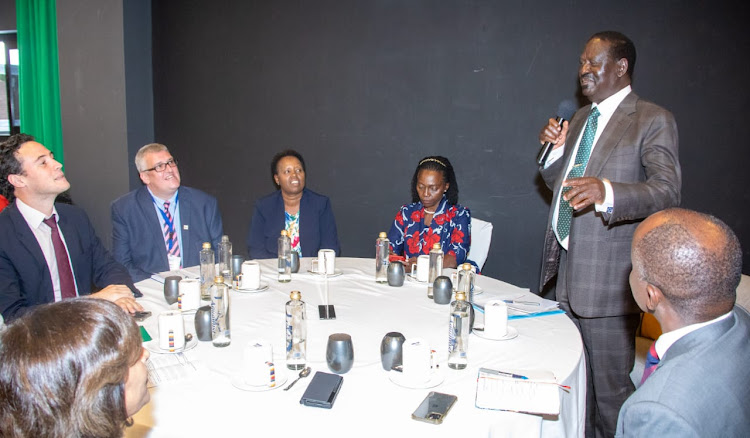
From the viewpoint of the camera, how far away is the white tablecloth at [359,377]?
1.31 meters

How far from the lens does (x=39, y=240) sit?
245 centimetres

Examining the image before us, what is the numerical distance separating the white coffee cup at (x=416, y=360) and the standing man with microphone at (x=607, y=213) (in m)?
1.10

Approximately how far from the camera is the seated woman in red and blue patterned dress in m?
3.35

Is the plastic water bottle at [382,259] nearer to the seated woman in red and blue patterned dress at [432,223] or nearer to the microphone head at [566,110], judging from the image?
the seated woman in red and blue patterned dress at [432,223]

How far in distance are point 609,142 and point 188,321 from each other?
1889 mm

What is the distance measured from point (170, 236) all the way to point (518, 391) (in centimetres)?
237

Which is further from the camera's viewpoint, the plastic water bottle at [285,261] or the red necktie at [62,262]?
the plastic water bottle at [285,261]

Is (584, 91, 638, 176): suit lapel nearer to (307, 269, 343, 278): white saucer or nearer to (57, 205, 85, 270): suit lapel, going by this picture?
(307, 269, 343, 278): white saucer

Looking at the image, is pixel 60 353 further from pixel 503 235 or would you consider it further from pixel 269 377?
pixel 503 235

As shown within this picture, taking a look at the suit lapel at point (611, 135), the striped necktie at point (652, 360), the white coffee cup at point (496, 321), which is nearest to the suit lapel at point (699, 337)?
the striped necktie at point (652, 360)

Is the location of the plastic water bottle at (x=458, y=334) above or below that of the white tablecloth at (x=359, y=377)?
above

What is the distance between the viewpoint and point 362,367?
5.38ft

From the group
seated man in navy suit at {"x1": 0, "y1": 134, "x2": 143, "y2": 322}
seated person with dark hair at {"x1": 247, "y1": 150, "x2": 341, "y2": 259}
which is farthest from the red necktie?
seated person with dark hair at {"x1": 247, "y1": 150, "x2": 341, "y2": 259}

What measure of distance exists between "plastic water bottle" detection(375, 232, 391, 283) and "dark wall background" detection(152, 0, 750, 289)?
146cm
